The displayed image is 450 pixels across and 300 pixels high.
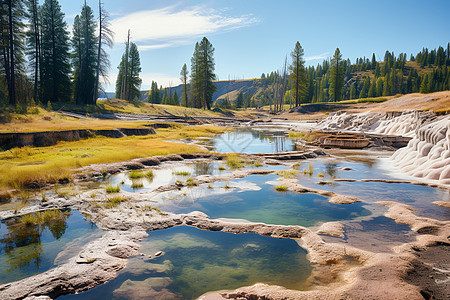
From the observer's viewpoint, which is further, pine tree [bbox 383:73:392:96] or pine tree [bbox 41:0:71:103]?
pine tree [bbox 383:73:392:96]

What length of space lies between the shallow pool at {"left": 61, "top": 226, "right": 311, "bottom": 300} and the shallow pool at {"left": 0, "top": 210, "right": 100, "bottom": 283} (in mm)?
1384

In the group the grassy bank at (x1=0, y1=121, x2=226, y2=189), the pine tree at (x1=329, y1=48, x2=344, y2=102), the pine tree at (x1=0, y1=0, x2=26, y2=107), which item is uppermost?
the pine tree at (x1=329, y1=48, x2=344, y2=102)

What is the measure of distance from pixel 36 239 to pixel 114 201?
2634 mm

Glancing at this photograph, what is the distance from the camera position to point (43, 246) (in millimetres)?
5945

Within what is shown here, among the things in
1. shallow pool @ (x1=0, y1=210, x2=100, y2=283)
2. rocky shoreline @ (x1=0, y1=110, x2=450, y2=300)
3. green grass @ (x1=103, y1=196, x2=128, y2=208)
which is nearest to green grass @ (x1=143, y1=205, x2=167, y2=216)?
rocky shoreline @ (x1=0, y1=110, x2=450, y2=300)

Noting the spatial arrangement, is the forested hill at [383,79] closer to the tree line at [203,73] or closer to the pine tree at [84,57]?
the tree line at [203,73]

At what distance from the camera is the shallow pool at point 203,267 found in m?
4.52

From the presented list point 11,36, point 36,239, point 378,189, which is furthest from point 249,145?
point 11,36

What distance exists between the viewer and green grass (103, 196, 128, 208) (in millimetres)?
8469

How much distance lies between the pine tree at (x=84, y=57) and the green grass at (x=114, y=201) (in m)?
38.2

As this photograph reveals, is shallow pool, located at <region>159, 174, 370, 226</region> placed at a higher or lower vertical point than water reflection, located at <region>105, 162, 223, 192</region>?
lower

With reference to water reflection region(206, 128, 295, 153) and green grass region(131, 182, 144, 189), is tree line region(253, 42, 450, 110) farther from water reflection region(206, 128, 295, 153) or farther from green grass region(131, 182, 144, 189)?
green grass region(131, 182, 144, 189)

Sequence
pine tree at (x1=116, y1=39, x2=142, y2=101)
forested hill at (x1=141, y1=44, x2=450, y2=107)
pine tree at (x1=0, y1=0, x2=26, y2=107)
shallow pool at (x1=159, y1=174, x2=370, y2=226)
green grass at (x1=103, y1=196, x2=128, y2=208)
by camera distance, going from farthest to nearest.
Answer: forested hill at (x1=141, y1=44, x2=450, y2=107), pine tree at (x1=116, y1=39, x2=142, y2=101), pine tree at (x1=0, y1=0, x2=26, y2=107), green grass at (x1=103, y1=196, x2=128, y2=208), shallow pool at (x1=159, y1=174, x2=370, y2=226)

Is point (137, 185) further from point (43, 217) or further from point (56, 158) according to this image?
point (56, 158)
